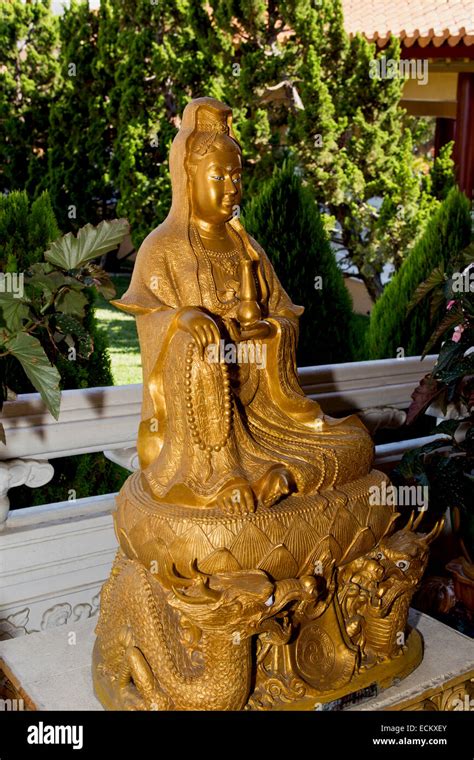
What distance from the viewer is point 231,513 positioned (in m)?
2.01

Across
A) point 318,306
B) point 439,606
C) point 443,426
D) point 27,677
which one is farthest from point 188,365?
point 318,306

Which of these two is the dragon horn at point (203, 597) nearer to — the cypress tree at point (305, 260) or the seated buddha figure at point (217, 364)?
the seated buddha figure at point (217, 364)

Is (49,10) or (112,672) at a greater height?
(49,10)

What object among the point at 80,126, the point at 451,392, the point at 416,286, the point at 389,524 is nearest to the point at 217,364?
the point at 389,524

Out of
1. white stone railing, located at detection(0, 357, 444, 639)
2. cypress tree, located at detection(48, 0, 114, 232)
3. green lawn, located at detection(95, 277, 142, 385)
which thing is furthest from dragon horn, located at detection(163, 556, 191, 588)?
cypress tree, located at detection(48, 0, 114, 232)

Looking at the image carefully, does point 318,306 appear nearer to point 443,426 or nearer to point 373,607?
point 443,426

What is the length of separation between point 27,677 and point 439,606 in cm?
153

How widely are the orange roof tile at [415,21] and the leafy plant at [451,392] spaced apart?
11.0 feet

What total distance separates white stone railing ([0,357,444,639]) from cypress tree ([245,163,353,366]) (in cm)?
153

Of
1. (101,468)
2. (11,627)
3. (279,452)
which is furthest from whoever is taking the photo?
(101,468)

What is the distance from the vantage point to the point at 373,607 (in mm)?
2279

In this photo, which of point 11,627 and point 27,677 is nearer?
point 27,677

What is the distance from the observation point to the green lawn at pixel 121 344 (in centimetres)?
609

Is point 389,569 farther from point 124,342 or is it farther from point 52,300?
point 124,342
